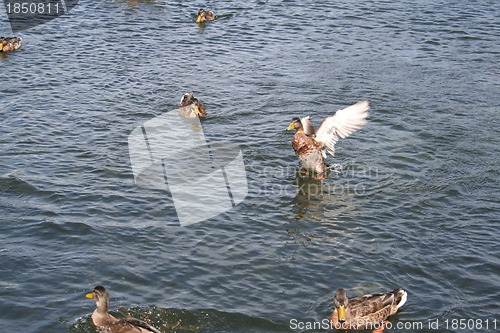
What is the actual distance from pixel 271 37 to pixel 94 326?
13834 mm

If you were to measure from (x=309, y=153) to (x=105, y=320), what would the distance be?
5514 mm

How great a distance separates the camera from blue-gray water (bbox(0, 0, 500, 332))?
8.35 m

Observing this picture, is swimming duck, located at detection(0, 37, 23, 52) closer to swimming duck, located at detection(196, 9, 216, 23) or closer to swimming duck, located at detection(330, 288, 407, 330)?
swimming duck, located at detection(196, 9, 216, 23)

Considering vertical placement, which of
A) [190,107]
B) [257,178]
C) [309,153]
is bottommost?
[257,178]

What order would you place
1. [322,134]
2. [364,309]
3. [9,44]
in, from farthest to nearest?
[9,44], [322,134], [364,309]

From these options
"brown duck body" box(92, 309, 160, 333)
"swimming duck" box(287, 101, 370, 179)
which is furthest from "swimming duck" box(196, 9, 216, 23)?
"brown duck body" box(92, 309, 160, 333)

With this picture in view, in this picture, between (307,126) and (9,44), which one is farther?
(9,44)

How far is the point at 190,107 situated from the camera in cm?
1388

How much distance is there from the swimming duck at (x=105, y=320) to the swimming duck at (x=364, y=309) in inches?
88.2
